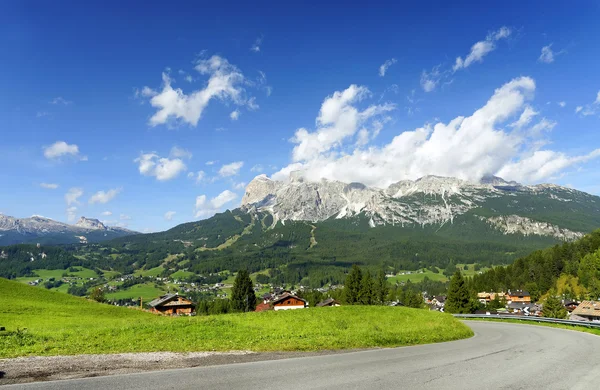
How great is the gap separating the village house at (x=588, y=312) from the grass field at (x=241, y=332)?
81.6 metres

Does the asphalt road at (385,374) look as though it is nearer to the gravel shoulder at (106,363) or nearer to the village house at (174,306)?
the gravel shoulder at (106,363)

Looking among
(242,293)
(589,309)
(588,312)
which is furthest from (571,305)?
(242,293)

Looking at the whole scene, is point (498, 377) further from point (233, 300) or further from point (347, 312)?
point (233, 300)

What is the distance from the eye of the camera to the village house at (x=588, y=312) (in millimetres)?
91062

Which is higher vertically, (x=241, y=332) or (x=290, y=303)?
(x=241, y=332)

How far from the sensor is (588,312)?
93.1 meters

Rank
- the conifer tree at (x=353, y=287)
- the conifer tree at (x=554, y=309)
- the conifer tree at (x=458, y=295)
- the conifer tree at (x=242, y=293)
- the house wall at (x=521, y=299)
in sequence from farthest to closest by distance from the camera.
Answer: the house wall at (x=521, y=299) → the conifer tree at (x=353, y=287) → the conifer tree at (x=242, y=293) → the conifer tree at (x=554, y=309) → the conifer tree at (x=458, y=295)

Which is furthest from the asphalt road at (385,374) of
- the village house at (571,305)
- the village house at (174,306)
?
the village house at (571,305)

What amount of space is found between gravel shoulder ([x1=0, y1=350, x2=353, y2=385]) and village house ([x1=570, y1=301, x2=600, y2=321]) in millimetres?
106223

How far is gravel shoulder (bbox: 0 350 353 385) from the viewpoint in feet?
42.2

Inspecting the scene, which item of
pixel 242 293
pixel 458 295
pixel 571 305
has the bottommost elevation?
pixel 571 305

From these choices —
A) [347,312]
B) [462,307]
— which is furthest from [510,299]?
[347,312]

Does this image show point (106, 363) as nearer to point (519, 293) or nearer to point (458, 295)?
point (458, 295)

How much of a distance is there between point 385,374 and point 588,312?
356 feet
